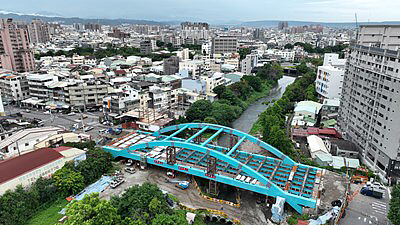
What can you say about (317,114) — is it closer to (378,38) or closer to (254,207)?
(378,38)

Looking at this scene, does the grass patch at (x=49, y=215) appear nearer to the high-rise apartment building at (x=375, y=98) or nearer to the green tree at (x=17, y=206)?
the green tree at (x=17, y=206)

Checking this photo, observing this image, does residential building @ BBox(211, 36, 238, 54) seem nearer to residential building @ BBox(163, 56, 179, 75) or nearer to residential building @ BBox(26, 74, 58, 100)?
residential building @ BBox(163, 56, 179, 75)

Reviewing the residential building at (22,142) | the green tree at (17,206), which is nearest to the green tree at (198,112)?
the residential building at (22,142)

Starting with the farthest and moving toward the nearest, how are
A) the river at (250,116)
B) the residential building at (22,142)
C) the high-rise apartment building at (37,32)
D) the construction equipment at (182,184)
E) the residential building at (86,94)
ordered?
the high-rise apartment building at (37,32) < the residential building at (86,94) < the river at (250,116) < the residential building at (22,142) < the construction equipment at (182,184)

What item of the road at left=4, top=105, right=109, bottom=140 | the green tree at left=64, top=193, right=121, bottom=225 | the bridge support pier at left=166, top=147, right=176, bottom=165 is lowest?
the road at left=4, top=105, right=109, bottom=140

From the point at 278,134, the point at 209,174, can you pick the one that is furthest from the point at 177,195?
the point at 278,134

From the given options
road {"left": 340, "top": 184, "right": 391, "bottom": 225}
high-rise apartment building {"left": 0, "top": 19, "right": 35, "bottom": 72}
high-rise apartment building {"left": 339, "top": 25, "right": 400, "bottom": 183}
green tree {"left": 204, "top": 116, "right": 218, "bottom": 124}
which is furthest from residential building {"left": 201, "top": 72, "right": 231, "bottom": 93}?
high-rise apartment building {"left": 0, "top": 19, "right": 35, "bottom": 72}

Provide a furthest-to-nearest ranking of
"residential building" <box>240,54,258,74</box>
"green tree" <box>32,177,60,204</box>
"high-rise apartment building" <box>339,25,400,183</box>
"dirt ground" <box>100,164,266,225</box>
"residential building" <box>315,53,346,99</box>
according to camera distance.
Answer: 1. "residential building" <box>240,54,258,74</box>
2. "residential building" <box>315,53,346,99</box>
3. "high-rise apartment building" <box>339,25,400,183</box>
4. "green tree" <box>32,177,60,204</box>
5. "dirt ground" <box>100,164,266,225</box>
